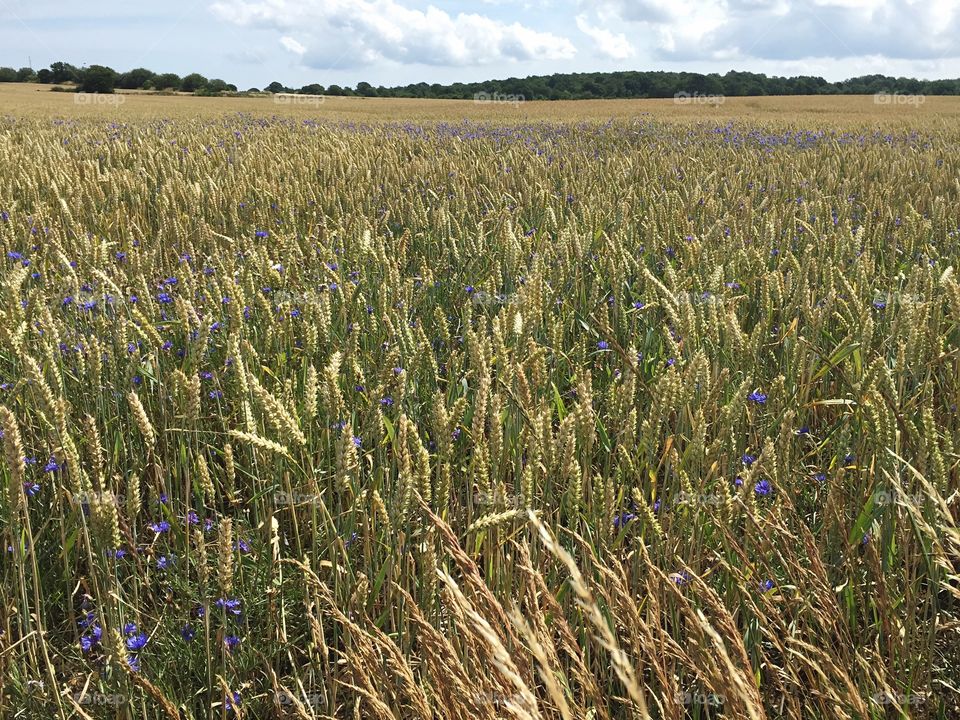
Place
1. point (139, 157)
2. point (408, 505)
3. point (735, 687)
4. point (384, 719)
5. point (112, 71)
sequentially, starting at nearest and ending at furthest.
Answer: point (735, 687) → point (384, 719) → point (408, 505) → point (139, 157) → point (112, 71)

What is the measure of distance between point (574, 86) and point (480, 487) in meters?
63.4

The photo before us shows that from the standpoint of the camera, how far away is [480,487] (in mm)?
1511

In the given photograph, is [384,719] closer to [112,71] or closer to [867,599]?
[867,599]

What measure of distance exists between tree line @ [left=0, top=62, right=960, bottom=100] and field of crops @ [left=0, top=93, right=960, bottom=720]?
52272 mm

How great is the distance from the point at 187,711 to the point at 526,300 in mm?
1290

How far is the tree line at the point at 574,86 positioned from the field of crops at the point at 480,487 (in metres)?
52.3

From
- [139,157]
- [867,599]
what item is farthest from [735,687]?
[139,157]

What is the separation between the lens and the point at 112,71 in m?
52.3

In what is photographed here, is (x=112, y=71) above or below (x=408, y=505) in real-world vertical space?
above

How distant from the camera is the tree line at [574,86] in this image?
2146 inches

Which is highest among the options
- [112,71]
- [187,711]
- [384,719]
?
[112,71]
